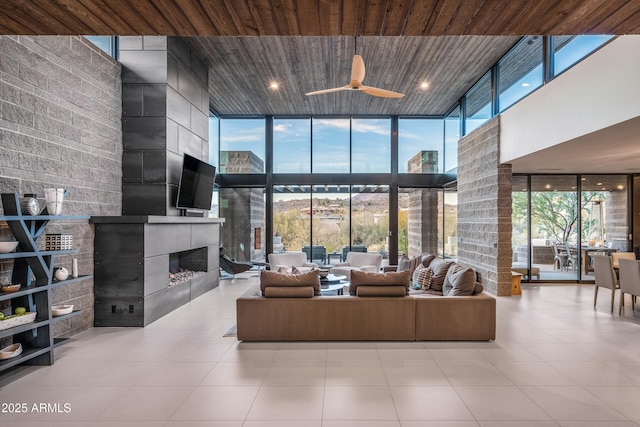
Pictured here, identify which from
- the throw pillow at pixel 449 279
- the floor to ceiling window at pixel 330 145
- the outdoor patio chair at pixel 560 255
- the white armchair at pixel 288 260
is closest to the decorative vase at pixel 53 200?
the white armchair at pixel 288 260

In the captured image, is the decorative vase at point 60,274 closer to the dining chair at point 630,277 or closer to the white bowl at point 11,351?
the white bowl at point 11,351

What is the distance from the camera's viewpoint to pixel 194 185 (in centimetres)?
623

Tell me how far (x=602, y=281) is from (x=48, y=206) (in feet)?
27.4

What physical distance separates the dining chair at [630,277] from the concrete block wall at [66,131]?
8.21 metres

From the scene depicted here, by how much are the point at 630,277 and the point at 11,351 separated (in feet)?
27.1

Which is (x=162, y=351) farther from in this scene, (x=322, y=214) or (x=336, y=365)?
(x=322, y=214)

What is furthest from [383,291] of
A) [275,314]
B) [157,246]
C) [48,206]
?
[48,206]

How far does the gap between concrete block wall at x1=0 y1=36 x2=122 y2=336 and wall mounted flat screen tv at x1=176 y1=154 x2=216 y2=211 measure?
0.96 meters

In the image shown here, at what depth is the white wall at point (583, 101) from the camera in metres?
3.77

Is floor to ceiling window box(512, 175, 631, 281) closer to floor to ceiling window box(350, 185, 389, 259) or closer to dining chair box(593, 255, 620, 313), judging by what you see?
dining chair box(593, 255, 620, 313)

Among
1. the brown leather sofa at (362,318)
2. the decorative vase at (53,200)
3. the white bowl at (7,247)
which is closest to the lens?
the white bowl at (7,247)

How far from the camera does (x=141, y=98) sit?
5.53 m

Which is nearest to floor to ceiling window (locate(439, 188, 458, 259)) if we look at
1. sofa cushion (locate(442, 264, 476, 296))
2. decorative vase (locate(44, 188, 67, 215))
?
sofa cushion (locate(442, 264, 476, 296))

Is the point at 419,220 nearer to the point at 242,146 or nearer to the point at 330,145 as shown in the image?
the point at 330,145
